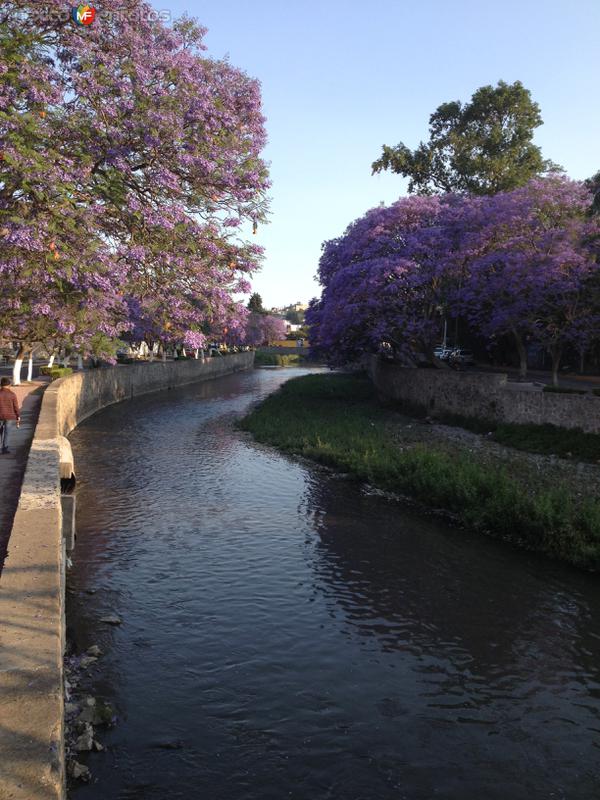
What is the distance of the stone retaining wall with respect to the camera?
1018 inches

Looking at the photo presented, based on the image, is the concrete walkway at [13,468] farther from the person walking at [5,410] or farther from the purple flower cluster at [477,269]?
the purple flower cluster at [477,269]

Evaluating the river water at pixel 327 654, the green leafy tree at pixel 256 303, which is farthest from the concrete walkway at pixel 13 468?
the green leafy tree at pixel 256 303

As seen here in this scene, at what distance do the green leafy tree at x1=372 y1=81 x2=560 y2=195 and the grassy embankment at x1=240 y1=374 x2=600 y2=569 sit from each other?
72.2 ft

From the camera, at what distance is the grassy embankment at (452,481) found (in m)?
16.4

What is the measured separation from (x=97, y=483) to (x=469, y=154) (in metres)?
40.1

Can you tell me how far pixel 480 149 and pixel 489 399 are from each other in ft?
93.4

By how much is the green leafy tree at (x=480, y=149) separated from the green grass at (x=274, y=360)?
73.4 m

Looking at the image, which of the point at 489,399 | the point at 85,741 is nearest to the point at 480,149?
the point at 489,399

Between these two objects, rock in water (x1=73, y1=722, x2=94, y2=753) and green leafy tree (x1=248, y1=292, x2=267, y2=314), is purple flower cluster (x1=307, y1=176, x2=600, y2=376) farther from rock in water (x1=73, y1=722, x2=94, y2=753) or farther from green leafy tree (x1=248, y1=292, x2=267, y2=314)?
green leafy tree (x1=248, y1=292, x2=267, y2=314)

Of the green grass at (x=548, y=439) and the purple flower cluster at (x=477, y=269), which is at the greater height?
the purple flower cluster at (x=477, y=269)

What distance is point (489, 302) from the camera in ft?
118

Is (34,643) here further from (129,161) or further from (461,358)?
(461,358)

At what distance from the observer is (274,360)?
12812cm

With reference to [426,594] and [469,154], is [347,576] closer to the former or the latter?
[426,594]
